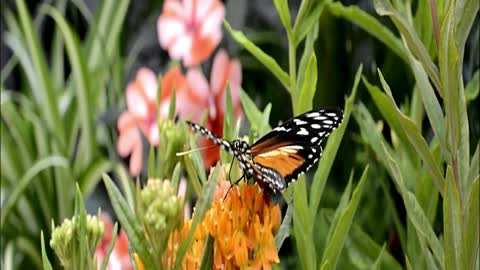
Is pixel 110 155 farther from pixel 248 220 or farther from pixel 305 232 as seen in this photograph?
pixel 248 220

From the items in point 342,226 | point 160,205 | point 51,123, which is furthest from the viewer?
point 51,123

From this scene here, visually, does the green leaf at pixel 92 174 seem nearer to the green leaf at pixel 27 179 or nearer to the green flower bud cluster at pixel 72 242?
the green leaf at pixel 27 179

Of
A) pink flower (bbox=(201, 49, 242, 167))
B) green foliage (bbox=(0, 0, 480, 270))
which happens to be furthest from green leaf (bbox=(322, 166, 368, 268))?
pink flower (bbox=(201, 49, 242, 167))

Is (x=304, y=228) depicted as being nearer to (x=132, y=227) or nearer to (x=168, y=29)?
(x=132, y=227)

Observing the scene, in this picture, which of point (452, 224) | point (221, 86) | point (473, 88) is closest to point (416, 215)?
point (452, 224)

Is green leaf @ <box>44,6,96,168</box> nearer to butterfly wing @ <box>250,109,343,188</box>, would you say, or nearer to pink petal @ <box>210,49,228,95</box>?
pink petal @ <box>210,49,228,95</box>

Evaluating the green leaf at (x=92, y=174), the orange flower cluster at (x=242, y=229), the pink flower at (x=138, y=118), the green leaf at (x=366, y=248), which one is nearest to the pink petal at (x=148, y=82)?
the pink flower at (x=138, y=118)
